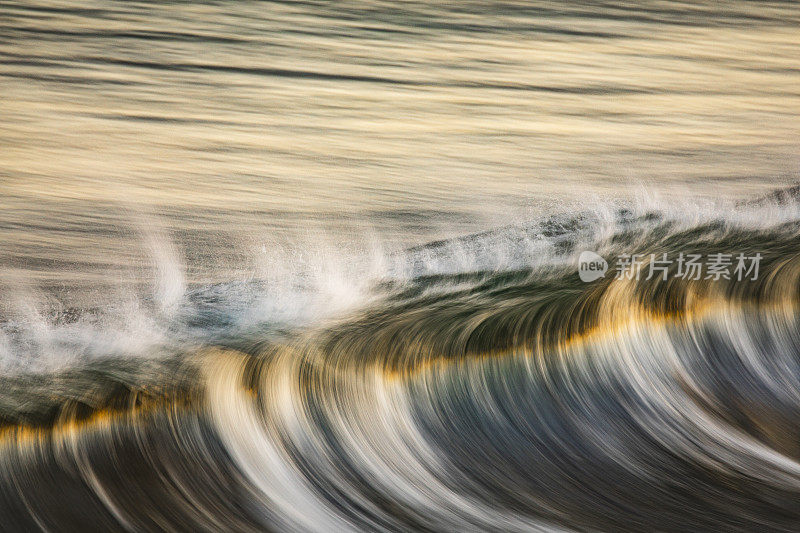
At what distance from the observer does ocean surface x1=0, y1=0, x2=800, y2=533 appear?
0.45 metres

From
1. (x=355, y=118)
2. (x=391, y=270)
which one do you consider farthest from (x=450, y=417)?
(x=355, y=118)

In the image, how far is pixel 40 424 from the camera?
452 mm

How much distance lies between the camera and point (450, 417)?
498mm

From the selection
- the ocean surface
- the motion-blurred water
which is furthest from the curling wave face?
the motion-blurred water

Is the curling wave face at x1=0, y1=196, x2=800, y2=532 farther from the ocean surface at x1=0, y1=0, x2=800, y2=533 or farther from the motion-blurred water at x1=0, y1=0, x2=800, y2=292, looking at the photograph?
the motion-blurred water at x1=0, y1=0, x2=800, y2=292

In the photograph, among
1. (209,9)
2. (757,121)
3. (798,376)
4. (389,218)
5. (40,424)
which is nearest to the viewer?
(40,424)

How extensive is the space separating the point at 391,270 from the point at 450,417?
0.52 feet

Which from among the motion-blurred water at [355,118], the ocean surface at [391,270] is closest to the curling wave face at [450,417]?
the ocean surface at [391,270]

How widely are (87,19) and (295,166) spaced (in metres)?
0.37

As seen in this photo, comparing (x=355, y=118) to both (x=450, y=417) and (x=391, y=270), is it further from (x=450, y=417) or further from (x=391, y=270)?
(x=450, y=417)

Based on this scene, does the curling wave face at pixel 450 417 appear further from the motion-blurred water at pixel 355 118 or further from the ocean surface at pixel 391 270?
the motion-blurred water at pixel 355 118

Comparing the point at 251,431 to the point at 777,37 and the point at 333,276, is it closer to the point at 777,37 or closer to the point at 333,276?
the point at 333,276

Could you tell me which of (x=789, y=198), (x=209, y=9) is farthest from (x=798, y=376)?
(x=209, y=9)

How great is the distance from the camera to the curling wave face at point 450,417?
427mm
